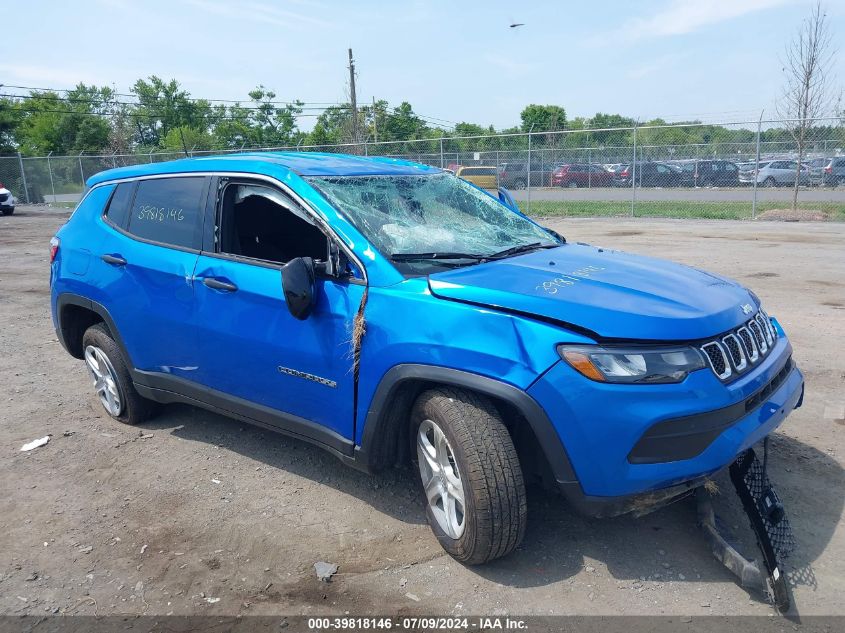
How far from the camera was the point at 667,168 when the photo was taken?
69.1 feet

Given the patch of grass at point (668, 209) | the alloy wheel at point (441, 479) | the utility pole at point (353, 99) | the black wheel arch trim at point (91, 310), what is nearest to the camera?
the alloy wheel at point (441, 479)

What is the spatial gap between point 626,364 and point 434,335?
31.2 inches

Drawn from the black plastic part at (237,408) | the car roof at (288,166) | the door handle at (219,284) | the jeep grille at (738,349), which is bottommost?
the black plastic part at (237,408)

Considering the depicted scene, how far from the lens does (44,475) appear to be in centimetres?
419

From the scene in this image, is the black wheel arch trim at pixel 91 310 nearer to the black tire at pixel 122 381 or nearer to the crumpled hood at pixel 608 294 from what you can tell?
the black tire at pixel 122 381

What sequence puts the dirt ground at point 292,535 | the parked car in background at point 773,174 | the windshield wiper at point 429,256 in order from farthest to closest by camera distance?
the parked car in background at point 773,174 → the windshield wiper at point 429,256 → the dirt ground at point 292,535

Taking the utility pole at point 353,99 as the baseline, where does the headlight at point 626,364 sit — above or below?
below

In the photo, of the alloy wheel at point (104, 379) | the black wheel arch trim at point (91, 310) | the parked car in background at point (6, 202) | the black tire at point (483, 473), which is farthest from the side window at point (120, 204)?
the parked car in background at point (6, 202)

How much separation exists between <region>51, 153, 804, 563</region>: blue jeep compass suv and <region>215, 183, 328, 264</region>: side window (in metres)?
0.01

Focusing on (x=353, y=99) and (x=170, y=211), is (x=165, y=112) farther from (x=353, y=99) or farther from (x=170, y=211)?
(x=170, y=211)

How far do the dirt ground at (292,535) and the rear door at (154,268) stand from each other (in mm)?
706

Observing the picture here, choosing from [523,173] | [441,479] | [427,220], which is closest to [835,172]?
[523,173]

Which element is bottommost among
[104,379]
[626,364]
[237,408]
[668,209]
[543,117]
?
[668,209]

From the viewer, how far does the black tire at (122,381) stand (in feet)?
15.4
